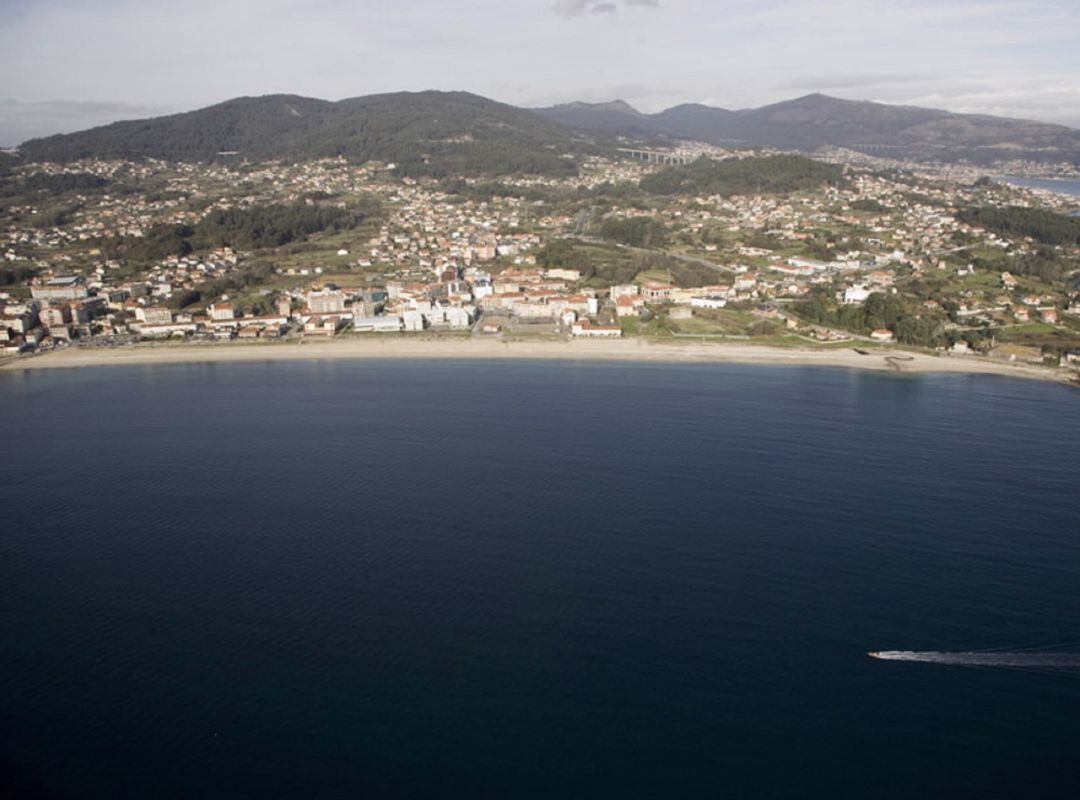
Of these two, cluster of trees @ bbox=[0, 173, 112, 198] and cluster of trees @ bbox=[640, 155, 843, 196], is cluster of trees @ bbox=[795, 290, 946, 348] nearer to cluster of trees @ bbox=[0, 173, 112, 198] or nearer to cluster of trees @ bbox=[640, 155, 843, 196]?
cluster of trees @ bbox=[640, 155, 843, 196]

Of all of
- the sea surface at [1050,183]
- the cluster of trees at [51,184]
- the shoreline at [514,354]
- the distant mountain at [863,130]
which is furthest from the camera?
the distant mountain at [863,130]

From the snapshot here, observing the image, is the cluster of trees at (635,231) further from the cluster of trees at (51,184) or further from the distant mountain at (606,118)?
the distant mountain at (606,118)

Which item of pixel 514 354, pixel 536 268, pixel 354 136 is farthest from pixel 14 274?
pixel 354 136

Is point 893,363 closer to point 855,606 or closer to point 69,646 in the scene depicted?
point 855,606

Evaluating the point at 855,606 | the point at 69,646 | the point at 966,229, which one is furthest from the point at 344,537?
the point at 966,229

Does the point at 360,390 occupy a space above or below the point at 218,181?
below

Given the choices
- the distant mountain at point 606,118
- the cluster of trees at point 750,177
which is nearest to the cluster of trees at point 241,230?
the cluster of trees at point 750,177

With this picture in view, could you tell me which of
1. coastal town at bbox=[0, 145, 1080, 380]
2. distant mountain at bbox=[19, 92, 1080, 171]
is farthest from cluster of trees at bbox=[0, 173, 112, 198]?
distant mountain at bbox=[19, 92, 1080, 171]
